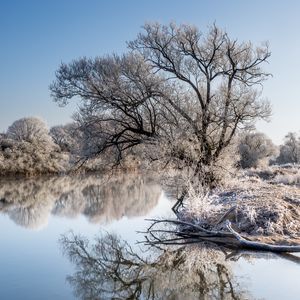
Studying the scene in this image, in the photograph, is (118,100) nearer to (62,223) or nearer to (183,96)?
(183,96)

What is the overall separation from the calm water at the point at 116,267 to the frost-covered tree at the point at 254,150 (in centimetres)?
3664

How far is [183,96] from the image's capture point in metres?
20.0

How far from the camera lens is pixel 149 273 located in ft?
29.1

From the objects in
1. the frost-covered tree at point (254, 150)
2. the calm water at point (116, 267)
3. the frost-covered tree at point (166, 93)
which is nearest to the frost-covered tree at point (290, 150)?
Answer: the frost-covered tree at point (254, 150)

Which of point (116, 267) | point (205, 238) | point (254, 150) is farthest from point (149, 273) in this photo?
point (254, 150)

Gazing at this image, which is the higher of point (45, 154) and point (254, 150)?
point (254, 150)

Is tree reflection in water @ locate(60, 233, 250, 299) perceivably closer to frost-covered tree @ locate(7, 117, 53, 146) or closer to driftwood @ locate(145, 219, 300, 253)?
driftwood @ locate(145, 219, 300, 253)

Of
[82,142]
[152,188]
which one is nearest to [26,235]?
[82,142]

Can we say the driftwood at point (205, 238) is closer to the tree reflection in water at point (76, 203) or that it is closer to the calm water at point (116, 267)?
the calm water at point (116, 267)

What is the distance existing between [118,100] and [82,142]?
2806 mm

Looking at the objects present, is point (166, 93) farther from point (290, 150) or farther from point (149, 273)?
point (290, 150)

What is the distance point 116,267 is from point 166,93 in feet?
36.7

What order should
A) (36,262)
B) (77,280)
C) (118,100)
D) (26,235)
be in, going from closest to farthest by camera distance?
1. (77,280)
2. (36,262)
3. (26,235)
4. (118,100)

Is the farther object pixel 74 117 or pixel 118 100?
pixel 74 117
